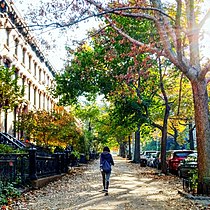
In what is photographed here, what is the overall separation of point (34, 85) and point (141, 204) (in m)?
30.4

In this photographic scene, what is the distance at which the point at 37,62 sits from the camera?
1647 inches

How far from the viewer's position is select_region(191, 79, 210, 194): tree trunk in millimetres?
12852

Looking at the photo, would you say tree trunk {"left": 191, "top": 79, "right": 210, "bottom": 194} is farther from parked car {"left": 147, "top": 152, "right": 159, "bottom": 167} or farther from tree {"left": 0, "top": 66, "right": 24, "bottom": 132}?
parked car {"left": 147, "top": 152, "right": 159, "bottom": 167}

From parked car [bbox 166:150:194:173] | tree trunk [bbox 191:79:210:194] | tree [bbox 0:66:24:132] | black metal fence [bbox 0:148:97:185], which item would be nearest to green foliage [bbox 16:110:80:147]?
tree [bbox 0:66:24:132]

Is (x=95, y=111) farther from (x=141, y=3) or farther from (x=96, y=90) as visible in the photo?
(x=141, y=3)

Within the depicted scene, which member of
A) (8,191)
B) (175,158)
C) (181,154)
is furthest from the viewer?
(181,154)

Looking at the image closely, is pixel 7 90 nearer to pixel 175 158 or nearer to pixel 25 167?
pixel 25 167

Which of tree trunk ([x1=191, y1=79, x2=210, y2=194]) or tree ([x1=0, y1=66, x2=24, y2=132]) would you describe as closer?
tree trunk ([x1=191, y1=79, x2=210, y2=194])

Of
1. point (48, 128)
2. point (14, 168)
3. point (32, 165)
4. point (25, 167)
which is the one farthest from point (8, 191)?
point (48, 128)

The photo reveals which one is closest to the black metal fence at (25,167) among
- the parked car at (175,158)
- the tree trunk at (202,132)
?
the tree trunk at (202,132)

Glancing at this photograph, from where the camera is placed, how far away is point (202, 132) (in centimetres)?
1306

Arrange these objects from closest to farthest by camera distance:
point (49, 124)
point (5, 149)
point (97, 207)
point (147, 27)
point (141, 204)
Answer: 1. point (97, 207)
2. point (141, 204)
3. point (5, 149)
4. point (147, 27)
5. point (49, 124)

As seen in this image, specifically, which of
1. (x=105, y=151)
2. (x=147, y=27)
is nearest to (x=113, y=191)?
(x=105, y=151)

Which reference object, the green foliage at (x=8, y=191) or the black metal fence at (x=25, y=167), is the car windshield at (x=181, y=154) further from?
the green foliage at (x=8, y=191)
